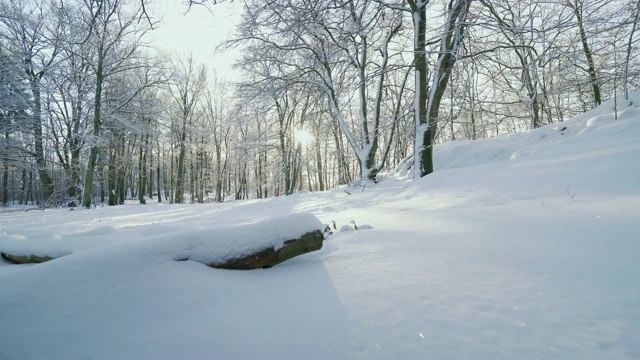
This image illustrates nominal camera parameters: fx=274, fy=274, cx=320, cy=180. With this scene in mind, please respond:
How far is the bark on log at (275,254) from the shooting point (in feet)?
5.37

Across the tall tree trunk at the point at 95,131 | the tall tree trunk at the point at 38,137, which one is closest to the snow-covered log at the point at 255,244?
the tall tree trunk at the point at 95,131

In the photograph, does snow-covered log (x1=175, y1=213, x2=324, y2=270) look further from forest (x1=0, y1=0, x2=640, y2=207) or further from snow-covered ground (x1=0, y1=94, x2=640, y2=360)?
forest (x1=0, y1=0, x2=640, y2=207)

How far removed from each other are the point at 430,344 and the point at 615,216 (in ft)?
5.54

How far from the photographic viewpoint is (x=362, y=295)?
1268 mm

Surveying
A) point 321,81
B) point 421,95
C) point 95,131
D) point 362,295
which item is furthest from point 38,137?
point 362,295

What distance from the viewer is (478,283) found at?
4.12ft

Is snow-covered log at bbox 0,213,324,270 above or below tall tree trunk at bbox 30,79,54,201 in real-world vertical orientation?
below

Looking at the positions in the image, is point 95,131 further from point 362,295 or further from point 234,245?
point 362,295

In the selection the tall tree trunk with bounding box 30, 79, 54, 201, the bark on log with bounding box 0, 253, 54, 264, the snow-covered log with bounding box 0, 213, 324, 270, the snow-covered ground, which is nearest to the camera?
the snow-covered ground

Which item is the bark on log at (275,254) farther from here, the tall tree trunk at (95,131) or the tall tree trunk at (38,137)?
the tall tree trunk at (38,137)

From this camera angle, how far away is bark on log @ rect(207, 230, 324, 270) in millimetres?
1636

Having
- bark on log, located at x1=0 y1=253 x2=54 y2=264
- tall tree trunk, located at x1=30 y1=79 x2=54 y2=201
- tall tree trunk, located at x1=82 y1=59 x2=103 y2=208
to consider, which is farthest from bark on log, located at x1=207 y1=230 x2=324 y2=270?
tall tree trunk, located at x1=30 y1=79 x2=54 y2=201

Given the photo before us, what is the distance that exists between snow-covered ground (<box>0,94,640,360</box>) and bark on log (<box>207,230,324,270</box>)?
6 centimetres

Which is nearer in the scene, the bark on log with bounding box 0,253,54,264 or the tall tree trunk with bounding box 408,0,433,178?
the bark on log with bounding box 0,253,54,264
